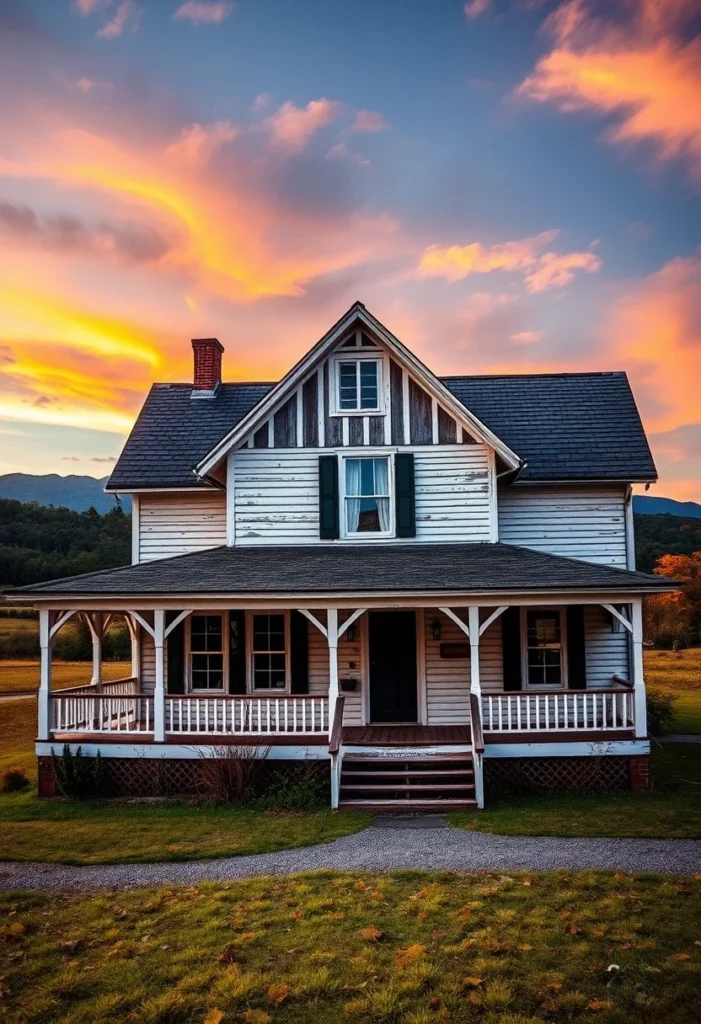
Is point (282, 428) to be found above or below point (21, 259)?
below

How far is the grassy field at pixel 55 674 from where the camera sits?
33844mm

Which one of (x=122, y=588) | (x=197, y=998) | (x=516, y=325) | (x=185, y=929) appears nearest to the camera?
(x=197, y=998)

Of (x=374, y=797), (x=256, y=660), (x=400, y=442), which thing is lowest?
(x=374, y=797)

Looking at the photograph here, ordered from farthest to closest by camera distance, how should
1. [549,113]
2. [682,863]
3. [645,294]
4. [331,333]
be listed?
1. [645,294]
2. [549,113]
3. [331,333]
4. [682,863]

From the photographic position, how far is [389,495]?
55.7 ft

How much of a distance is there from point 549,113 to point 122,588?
14.7m

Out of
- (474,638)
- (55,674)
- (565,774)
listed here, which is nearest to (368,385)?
(474,638)

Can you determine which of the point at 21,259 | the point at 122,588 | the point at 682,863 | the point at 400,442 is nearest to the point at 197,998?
the point at 682,863

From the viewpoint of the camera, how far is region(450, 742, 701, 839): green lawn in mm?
10703

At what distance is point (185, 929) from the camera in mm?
7203

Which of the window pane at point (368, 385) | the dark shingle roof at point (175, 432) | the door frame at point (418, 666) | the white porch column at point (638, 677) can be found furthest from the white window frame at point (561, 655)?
the dark shingle roof at point (175, 432)

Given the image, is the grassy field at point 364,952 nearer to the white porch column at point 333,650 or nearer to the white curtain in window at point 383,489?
the white porch column at point 333,650

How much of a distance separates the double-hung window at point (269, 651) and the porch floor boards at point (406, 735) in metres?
1.98

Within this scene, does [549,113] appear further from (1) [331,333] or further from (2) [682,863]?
(2) [682,863]
